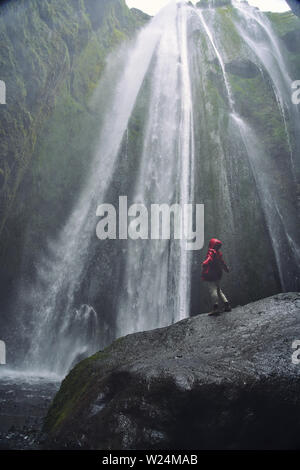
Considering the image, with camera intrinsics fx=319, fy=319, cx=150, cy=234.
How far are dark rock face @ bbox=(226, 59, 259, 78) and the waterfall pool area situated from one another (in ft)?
60.9

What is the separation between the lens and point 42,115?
1416 centimetres

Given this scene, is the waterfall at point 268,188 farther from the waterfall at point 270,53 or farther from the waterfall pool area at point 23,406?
the waterfall pool area at point 23,406

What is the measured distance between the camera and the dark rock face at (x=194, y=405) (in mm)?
3516

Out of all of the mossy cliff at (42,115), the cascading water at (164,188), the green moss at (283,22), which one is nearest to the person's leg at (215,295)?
the cascading water at (164,188)

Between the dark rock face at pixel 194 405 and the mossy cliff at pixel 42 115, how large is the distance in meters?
9.17

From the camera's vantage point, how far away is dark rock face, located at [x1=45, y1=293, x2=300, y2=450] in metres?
3.52

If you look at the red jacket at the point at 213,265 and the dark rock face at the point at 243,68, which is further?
the dark rock face at the point at 243,68

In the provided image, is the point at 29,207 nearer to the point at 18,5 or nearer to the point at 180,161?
the point at 180,161

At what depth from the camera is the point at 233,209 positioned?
1423 cm

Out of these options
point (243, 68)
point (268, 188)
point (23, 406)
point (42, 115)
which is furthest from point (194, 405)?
point (243, 68)

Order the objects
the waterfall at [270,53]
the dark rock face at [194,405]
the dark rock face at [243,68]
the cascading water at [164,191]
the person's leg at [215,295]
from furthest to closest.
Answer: the dark rock face at [243,68] → the waterfall at [270,53] → the cascading water at [164,191] → the person's leg at [215,295] → the dark rock face at [194,405]
